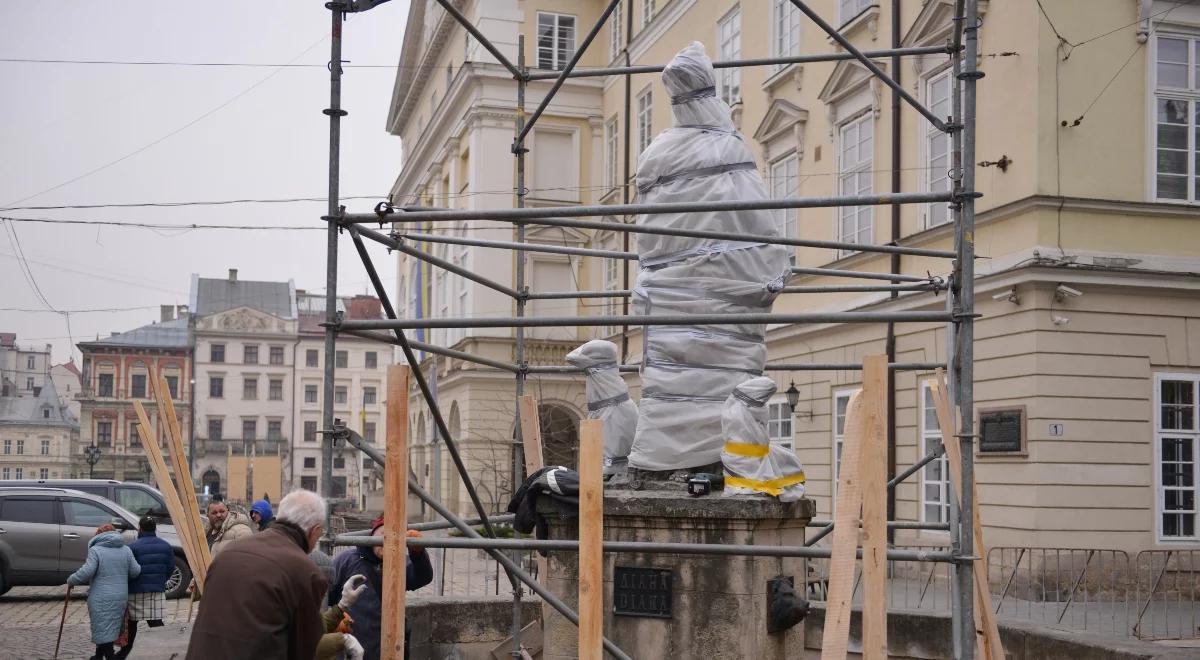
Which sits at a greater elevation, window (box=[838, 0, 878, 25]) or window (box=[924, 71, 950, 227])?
window (box=[838, 0, 878, 25])

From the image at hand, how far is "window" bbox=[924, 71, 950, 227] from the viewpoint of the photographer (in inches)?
754

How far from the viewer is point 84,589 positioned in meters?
20.9

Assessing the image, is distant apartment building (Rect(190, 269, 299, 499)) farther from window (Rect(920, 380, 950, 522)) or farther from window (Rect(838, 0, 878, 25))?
window (Rect(920, 380, 950, 522))

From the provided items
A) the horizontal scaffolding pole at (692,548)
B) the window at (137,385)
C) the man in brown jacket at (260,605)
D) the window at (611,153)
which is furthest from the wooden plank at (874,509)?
the window at (137,385)

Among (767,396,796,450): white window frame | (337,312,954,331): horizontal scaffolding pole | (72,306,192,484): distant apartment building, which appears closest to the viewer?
(337,312,954,331): horizontal scaffolding pole

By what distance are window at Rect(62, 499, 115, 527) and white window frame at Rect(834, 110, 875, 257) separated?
12.0 meters

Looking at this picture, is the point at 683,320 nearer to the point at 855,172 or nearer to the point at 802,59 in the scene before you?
the point at 802,59

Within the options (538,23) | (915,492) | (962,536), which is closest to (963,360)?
(962,536)

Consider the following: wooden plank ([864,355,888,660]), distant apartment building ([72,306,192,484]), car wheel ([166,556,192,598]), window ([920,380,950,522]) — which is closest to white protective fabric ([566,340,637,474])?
wooden plank ([864,355,888,660])

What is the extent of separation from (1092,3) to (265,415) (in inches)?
3437

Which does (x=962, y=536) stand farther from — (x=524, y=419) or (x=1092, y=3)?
(x=1092, y=3)

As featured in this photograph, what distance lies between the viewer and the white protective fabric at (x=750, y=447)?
22.5 feet

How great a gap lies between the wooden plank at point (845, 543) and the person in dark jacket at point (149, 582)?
853 centimetres

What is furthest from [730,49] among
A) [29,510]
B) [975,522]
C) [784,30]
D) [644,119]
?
Answer: [975,522]
